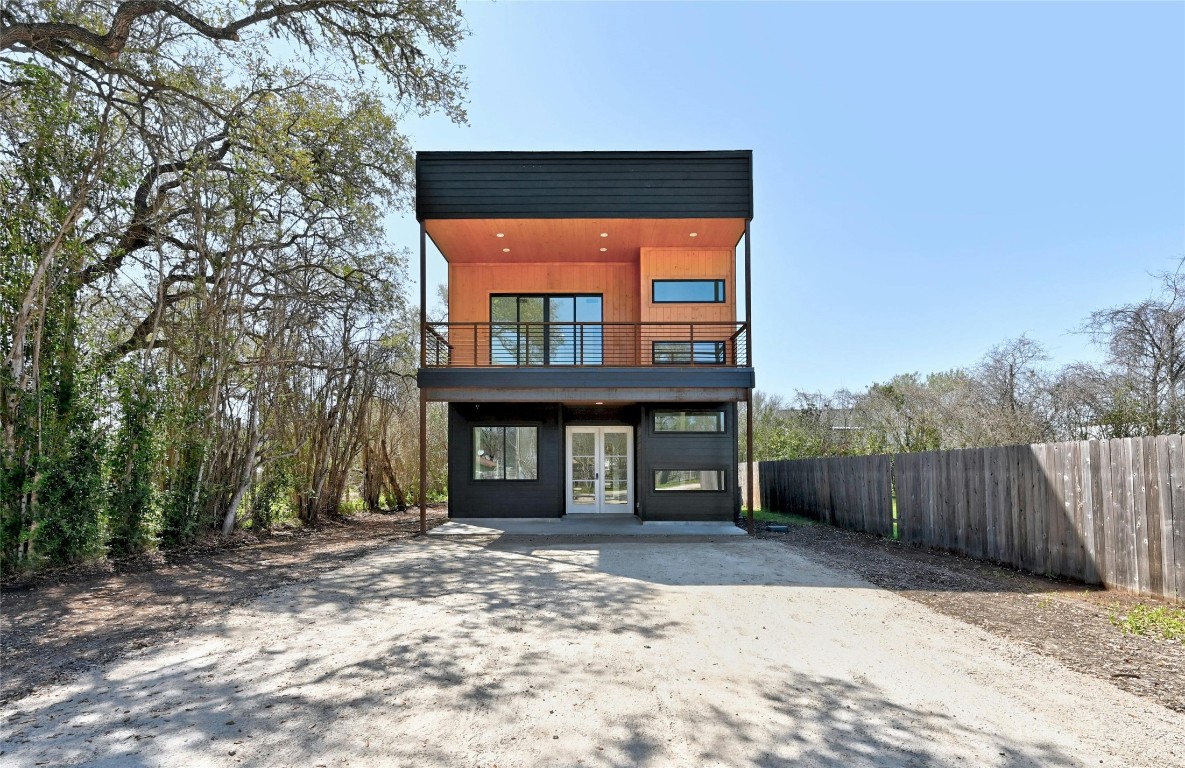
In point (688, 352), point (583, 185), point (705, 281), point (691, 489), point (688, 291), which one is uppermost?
point (583, 185)

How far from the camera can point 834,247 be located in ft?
82.2

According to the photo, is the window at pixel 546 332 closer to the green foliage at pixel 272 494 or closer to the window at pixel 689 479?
the window at pixel 689 479

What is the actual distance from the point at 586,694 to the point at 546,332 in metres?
8.85

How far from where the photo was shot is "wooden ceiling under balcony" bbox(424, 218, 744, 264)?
1085 cm

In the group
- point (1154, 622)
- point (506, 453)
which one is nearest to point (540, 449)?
point (506, 453)

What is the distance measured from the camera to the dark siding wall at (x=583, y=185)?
10.7 metres

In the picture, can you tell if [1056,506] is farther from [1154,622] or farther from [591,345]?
[591,345]

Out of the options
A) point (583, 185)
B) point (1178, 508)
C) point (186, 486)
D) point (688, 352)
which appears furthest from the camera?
point (688, 352)

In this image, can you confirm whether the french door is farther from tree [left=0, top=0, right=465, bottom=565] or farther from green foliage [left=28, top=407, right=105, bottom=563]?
green foliage [left=28, top=407, right=105, bottom=563]

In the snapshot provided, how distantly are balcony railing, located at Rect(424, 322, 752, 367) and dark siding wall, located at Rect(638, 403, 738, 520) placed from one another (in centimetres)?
116

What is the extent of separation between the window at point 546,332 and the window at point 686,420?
177cm

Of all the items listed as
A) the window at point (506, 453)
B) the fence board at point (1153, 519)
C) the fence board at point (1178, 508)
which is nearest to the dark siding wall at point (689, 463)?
the window at point (506, 453)

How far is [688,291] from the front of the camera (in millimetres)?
12211

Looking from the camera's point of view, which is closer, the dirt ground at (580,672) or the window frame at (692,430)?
the dirt ground at (580,672)
